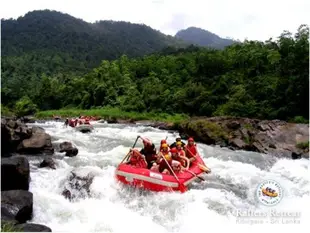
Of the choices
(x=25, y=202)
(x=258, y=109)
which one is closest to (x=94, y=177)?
(x=25, y=202)

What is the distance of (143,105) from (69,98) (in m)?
18.4

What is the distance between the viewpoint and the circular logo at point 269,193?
31.9 feet

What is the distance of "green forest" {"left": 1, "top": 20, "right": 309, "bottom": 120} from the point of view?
89.7ft

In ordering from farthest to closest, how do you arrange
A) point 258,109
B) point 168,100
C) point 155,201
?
point 168,100
point 258,109
point 155,201

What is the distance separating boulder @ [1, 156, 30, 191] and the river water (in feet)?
1.76

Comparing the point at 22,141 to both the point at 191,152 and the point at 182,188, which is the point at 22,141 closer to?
the point at 191,152

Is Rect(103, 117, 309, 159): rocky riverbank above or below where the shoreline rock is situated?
below

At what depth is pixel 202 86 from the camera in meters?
38.4

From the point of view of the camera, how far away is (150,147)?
1167cm

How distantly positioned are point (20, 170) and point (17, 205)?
1.57 m

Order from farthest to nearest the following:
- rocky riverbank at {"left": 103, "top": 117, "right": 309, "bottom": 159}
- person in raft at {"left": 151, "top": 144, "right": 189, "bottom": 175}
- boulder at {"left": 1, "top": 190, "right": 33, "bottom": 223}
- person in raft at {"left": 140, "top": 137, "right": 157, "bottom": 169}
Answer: rocky riverbank at {"left": 103, "top": 117, "right": 309, "bottom": 159} → person in raft at {"left": 140, "top": 137, "right": 157, "bottom": 169} → person in raft at {"left": 151, "top": 144, "right": 189, "bottom": 175} → boulder at {"left": 1, "top": 190, "right": 33, "bottom": 223}

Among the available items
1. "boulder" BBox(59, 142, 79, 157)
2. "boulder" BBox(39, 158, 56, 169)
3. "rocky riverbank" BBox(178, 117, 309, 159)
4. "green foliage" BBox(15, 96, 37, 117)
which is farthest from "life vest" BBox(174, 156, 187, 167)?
"green foliage" BBox(15, 96, 37, 117)

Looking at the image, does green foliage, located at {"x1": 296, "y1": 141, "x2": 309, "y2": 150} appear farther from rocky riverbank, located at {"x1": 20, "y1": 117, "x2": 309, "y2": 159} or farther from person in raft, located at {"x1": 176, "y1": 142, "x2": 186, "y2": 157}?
person in raft, located at {"x1": 176, "y1": 142, "x2": 186, "y2": 157}

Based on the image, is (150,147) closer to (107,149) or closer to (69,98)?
(107,149)
